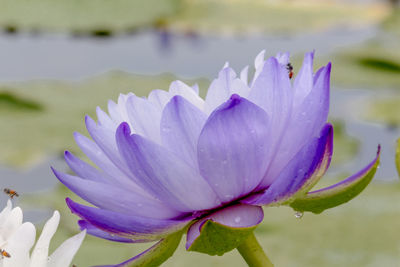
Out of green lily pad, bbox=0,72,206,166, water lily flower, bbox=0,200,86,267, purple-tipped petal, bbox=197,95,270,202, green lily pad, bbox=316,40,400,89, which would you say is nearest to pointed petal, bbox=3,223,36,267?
water lily flower, bbox=0,200,86,267

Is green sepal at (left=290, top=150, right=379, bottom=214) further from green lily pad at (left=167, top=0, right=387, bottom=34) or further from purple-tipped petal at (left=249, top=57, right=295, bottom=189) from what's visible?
green lily pad at (left=167, top=0, right=387, bottom=34)

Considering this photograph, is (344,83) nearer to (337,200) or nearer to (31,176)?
(31,176)

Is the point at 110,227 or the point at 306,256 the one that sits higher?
the point at 110,227

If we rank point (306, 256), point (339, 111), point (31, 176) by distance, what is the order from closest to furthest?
1. point (306, 256)
2. point (31, 176)
3. point (339, 111)

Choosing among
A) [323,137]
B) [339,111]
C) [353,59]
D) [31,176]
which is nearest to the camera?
[323,137]

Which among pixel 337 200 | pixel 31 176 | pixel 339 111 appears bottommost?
pixel 339 111

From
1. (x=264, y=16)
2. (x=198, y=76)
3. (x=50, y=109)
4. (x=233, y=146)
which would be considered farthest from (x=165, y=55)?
(x=233, y=146)

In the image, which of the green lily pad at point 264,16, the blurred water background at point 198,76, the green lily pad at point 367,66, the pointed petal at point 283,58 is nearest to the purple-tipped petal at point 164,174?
the pointed petal at point 283,58

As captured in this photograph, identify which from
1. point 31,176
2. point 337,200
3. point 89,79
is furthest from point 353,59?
point 337,200
